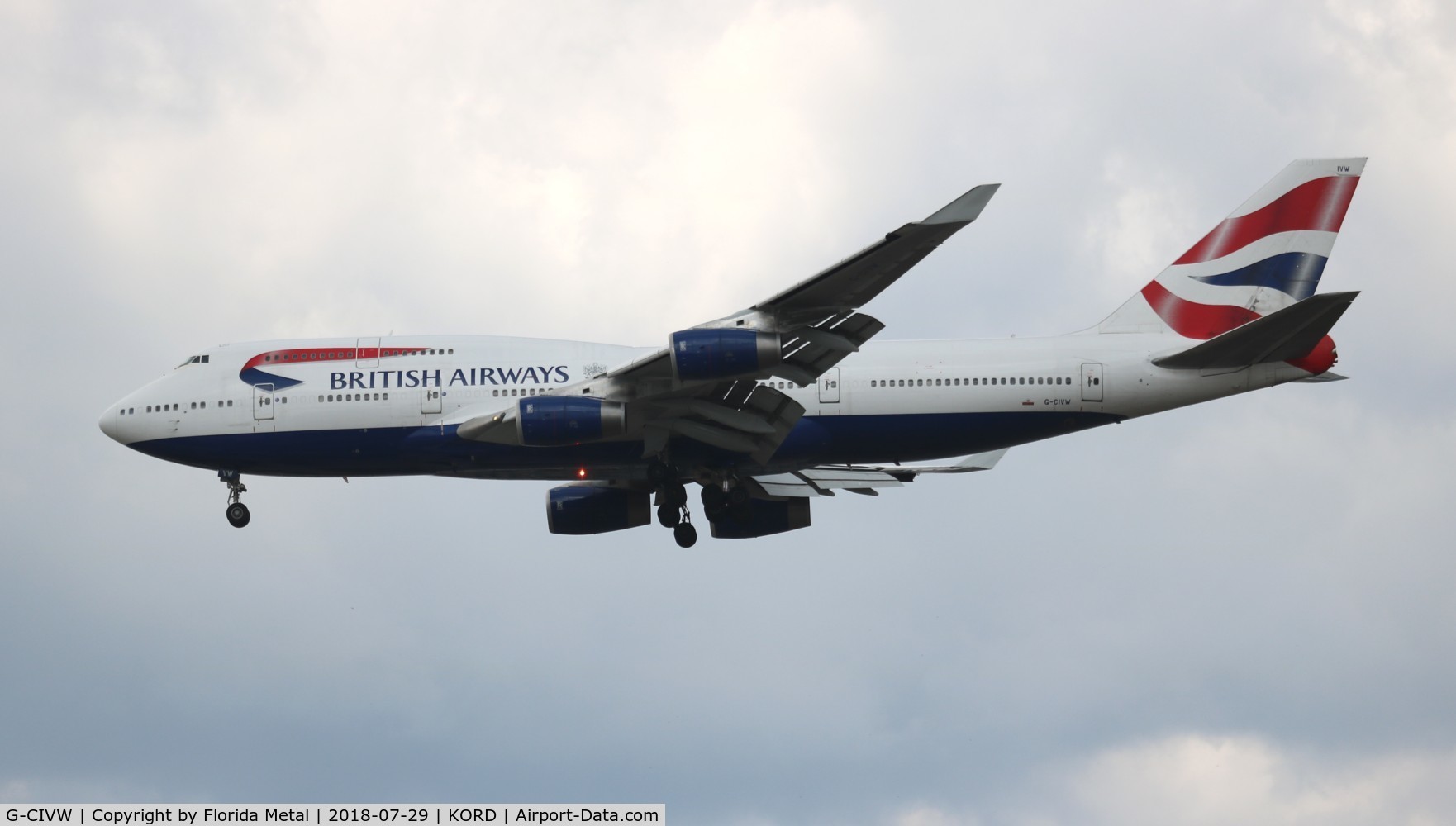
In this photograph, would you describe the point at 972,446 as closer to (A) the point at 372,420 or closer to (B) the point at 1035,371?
(B) the point at 1035,371

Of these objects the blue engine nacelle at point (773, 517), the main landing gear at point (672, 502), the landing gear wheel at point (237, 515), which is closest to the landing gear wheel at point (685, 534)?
the main landing gear at point (672, 502)

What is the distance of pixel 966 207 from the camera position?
26.2m

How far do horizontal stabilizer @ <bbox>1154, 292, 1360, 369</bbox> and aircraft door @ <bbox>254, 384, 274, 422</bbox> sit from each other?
60.9 feet

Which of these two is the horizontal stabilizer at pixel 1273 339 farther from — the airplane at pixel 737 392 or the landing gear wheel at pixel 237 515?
the landing gear wheel at pixel 237 515

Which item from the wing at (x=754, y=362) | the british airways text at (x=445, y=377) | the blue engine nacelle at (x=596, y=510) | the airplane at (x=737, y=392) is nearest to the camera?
the wing at (x=754, y=362)

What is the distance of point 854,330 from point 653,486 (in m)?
6.98

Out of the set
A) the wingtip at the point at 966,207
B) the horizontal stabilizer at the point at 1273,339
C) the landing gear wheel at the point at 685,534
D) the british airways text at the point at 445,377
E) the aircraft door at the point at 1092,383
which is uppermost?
the wingtip at the point at 966,207

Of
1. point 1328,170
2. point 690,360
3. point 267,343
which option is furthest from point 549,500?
point 1328,170

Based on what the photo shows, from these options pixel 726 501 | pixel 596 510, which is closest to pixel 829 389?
pixel 726 501

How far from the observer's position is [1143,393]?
108 feet

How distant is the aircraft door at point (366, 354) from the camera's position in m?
34.5

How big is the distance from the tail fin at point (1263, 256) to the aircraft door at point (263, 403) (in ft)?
59.4

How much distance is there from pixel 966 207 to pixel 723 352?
531 cm

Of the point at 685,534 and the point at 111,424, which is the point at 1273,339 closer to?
the point at 685,534
